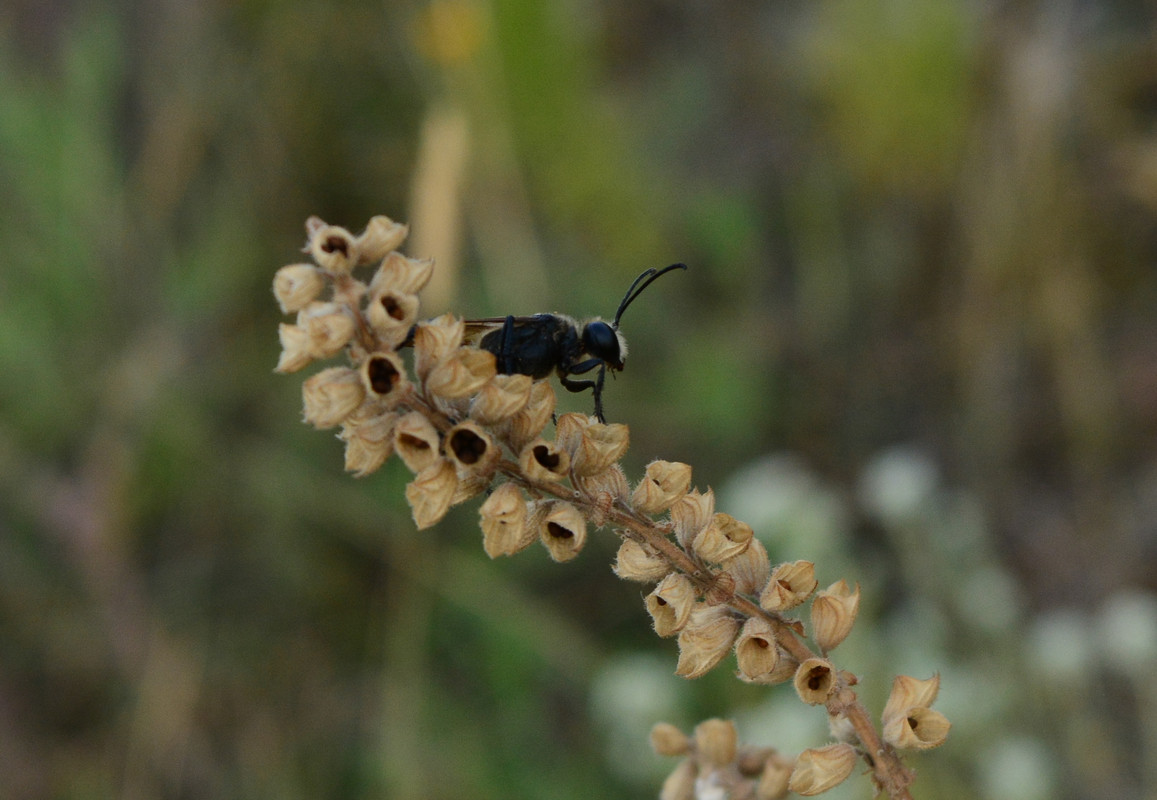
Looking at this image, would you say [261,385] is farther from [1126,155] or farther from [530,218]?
[1126,155]

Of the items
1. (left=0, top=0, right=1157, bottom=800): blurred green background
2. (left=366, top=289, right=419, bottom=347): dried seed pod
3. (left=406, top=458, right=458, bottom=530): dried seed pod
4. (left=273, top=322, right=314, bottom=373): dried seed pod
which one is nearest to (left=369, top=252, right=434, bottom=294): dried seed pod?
(left=366, top=289, right=419, bottom=347): dried seed pod

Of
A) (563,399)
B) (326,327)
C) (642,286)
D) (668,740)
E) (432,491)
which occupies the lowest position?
(668,740)

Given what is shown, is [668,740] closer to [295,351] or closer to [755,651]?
[755,651]

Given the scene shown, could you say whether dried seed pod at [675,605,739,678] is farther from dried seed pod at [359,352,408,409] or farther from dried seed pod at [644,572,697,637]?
dried seed pod at [359,352,408,409]

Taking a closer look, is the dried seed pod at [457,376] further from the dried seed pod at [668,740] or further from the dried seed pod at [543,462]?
the dried seed pod at [668,740]

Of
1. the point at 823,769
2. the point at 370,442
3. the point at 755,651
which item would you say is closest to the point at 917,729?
the point at 823,769

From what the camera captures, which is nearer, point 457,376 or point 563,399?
point 457,376
